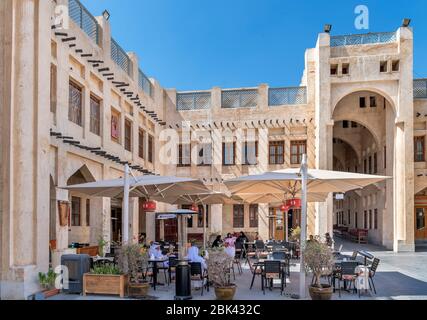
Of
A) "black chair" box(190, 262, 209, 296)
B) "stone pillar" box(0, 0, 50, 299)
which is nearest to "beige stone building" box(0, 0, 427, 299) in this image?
"stone pillar" box(0, 0, 50, 299)

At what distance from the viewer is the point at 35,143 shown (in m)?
10.3

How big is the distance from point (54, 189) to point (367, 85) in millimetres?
19159

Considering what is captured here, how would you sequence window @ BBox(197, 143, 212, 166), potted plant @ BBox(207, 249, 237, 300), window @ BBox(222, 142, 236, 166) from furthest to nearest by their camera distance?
1. window @ BBox(197, 143, 212, 166)
2. window @ BBox(222, 142, 236, 166)
3. potted plant @ BBox(207, 249, 237, 300)

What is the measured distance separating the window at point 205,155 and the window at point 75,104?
12177 millimetres

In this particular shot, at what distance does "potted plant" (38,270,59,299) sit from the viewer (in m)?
10.1

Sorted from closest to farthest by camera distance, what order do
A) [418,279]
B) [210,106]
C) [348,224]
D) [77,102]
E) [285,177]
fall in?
[285,177], [418,279], [77,102], [210,106], [348,224]

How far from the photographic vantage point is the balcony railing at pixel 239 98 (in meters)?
27.3

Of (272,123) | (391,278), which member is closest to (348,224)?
(272,123)

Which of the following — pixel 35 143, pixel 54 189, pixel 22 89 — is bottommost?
pixel 54 189

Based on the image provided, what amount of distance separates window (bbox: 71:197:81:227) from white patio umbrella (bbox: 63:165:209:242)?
5.38 metres

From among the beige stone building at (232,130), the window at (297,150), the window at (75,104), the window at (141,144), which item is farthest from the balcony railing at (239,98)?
the window at (75,104)

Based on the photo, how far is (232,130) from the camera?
2709 cm

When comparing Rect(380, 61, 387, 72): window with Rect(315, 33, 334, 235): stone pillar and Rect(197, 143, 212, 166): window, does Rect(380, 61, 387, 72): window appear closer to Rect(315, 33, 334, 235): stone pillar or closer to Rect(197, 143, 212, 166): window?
Rect(315, 33, 334, 235): stone pillar
